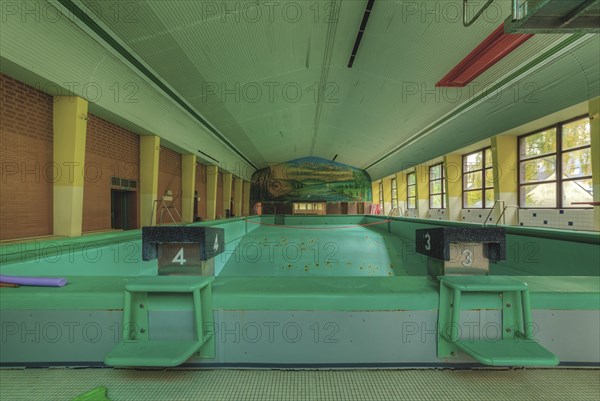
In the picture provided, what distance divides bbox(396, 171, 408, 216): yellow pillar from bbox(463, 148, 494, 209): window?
4.35m

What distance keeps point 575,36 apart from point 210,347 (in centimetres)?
552

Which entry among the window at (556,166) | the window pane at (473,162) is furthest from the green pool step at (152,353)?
the window pane at (473,162)

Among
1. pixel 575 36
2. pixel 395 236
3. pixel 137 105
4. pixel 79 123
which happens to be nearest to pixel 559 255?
pixel 575 36

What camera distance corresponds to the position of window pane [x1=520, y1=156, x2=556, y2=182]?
6464 millimetres

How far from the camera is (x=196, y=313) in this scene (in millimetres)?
1005

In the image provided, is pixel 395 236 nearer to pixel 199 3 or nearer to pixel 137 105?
pixel 199 3

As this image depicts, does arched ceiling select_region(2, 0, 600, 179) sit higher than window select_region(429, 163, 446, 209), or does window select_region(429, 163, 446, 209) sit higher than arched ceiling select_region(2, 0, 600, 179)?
arched ceiling select_region(2, 0, 600, 179)

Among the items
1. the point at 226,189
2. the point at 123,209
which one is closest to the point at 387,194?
the point at 226,189

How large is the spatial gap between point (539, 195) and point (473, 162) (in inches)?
112

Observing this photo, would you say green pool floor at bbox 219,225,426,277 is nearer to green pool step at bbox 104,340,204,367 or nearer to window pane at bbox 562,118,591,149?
green pool step at bbox 104,340,204,367

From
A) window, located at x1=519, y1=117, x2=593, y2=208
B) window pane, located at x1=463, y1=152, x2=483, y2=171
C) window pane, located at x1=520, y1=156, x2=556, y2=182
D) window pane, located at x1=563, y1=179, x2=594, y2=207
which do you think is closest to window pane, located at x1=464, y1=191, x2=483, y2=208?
window pane, located at x1=463, y1=152, x2=483, y2=171

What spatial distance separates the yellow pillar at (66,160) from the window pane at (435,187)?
38.3 feet

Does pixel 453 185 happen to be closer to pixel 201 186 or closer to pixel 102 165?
pixel 201 186

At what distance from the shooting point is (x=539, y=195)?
6.75m
